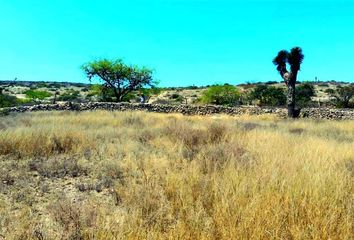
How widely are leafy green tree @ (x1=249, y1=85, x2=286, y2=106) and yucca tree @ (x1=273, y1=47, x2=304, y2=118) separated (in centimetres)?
2267

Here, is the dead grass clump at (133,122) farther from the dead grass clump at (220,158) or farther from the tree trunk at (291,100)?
the tree trunk at (291,100)

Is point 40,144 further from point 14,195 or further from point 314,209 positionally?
point 314,209

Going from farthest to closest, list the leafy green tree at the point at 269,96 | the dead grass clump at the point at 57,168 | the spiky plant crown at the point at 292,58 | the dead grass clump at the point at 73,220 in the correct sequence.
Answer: the leafy green tree at the point at 269,96 < the spiky plant crown at the point at 292,58 < the dead grass clump at the point at 57,168 < the dead grass clump at the point at 73,220

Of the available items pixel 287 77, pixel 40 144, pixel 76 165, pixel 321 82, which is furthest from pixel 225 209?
pixel 321 82

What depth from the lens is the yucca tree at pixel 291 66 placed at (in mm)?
28766

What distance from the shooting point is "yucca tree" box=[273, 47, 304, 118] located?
94.4ft

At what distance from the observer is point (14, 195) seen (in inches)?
234

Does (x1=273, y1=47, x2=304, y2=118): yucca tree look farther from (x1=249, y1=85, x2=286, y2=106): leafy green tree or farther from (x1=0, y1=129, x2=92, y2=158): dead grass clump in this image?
(x1=249, y1=85, x2=286, y2=106): leafy green tree

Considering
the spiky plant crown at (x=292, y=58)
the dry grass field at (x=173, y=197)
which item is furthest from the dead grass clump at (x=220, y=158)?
the spiky plant crown at (x=292, y=58)

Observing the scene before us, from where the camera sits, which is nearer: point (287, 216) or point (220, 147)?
point (287, 216)

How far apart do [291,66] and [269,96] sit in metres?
27.3

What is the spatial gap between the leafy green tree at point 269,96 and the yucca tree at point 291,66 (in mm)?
22665

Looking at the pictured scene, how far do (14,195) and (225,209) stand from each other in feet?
11.5

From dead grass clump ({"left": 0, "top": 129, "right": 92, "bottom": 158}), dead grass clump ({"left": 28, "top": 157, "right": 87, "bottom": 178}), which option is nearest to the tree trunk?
dead grass clump ({"left": 0, "top": 129, "right": 92, "bottom": 158})
